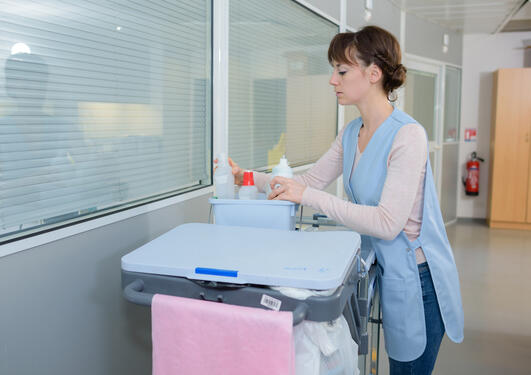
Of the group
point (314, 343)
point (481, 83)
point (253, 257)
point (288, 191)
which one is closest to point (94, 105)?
point (288, 191)

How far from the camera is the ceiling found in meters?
5.01

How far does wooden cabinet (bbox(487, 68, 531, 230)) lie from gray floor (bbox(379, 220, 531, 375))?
0.32 meters

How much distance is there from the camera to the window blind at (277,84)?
2.48 m

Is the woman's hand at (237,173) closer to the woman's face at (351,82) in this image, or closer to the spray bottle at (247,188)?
the spray bottle at (247,188)

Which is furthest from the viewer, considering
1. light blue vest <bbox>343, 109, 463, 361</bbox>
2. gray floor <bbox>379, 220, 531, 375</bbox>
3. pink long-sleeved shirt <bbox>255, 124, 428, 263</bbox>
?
gray floor <bbox>379, 220, 531, 375</bbox>

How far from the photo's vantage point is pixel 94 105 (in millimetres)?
1531

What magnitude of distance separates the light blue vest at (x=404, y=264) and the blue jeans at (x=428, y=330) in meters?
0.02

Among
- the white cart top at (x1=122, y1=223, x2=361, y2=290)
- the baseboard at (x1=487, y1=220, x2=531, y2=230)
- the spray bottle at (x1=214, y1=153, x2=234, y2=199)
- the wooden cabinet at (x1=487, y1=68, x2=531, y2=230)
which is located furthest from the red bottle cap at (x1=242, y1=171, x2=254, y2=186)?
the baseboard at (x1=487, y1=220, x2=531, y2=230)

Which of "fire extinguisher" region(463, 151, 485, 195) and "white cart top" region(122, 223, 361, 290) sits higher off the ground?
"white cart top" region(122, 223, 361, 290)

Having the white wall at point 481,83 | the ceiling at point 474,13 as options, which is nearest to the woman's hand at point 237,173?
the ceiling at point 474,13

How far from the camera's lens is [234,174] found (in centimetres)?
179

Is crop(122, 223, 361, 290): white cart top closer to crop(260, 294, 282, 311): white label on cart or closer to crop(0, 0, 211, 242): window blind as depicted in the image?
crop(260, 294, 282, 311): white label on cart

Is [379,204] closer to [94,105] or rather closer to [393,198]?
[393,198]

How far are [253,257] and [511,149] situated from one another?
5.96 m
